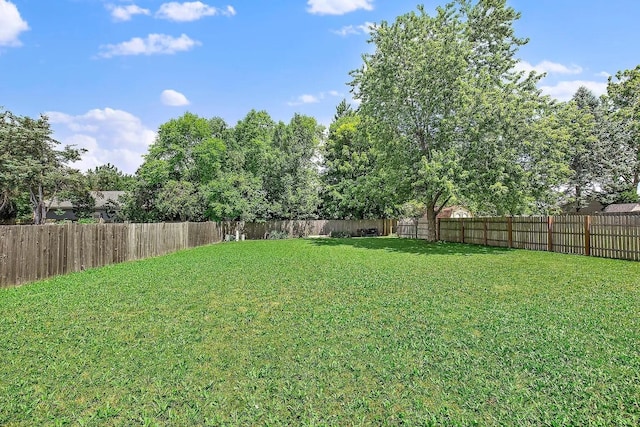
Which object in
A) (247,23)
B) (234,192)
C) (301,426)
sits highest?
(247,23)

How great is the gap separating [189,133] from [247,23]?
2297cm

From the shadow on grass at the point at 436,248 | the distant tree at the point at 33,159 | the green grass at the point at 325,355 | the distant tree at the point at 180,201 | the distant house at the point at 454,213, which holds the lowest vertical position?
the green grass at the point at 325,355

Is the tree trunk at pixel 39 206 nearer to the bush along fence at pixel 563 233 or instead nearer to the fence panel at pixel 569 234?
the bush along fence at pixel 563 233

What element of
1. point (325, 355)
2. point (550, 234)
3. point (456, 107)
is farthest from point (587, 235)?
point (325, 355)

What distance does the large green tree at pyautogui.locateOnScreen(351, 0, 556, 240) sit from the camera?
1627cm

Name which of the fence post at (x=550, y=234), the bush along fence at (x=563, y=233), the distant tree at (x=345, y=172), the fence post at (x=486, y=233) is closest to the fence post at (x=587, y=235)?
the bush along fence at (x=563, y=233)

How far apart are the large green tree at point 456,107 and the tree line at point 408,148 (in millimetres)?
63

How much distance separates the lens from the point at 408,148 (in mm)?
19328

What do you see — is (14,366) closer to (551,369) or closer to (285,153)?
(551,369)

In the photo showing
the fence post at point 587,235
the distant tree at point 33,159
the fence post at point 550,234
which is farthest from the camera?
the distant tree at point 33,159

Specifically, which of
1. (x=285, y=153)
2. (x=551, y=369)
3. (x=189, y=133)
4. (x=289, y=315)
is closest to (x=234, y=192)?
(x=285, y=153)

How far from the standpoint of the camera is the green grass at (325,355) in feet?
9.22

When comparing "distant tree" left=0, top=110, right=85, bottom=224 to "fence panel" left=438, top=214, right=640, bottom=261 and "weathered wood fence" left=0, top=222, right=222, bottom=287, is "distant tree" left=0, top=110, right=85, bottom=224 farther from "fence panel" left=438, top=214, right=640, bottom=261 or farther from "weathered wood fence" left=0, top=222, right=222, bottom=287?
"fence panel" left=438, top=214, right=640, bottom=261

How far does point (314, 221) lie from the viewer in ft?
109
